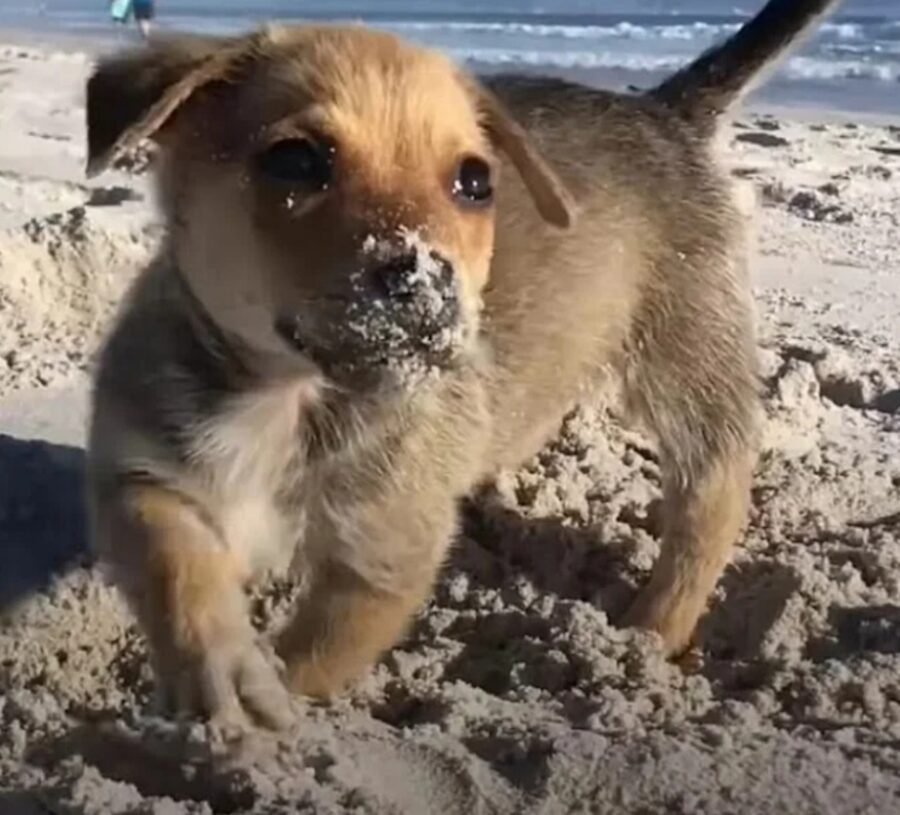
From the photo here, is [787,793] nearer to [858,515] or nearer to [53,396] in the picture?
[858,515]

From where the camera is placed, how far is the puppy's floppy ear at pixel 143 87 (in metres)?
2.47

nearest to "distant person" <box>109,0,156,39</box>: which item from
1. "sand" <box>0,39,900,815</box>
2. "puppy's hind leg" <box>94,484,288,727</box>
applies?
"sand" <box>0,39,900,815</box>

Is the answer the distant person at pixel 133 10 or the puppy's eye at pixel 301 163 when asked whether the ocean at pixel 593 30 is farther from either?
the puppy's eye at pixel 301 163

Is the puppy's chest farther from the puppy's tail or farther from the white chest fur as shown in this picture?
the puppy's tail

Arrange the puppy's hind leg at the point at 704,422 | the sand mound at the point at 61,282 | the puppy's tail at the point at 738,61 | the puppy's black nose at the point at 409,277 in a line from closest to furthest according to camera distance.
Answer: the puppy's black nose at the point at 409,277
the puppy's hind leg at the point at 704,422
the puppy's tail at the point at 738,61
the sand mound at the point at 61,282

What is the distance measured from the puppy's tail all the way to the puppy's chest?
140cm

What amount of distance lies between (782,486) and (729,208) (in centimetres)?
64

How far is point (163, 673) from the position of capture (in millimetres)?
2385

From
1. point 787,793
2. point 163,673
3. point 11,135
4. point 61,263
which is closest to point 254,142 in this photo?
point 163,673

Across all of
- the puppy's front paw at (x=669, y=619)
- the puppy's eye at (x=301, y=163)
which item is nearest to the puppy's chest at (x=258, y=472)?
the puppy's eye at (x=301, y=163)

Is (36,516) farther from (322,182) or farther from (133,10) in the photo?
(133,10)

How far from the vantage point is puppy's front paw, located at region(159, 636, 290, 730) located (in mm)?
2295

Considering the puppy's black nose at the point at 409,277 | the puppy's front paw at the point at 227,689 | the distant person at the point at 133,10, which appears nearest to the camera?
the puppy's black nose at the point at 409,277

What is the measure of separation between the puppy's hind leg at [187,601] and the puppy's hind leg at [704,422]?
44.0 inches
